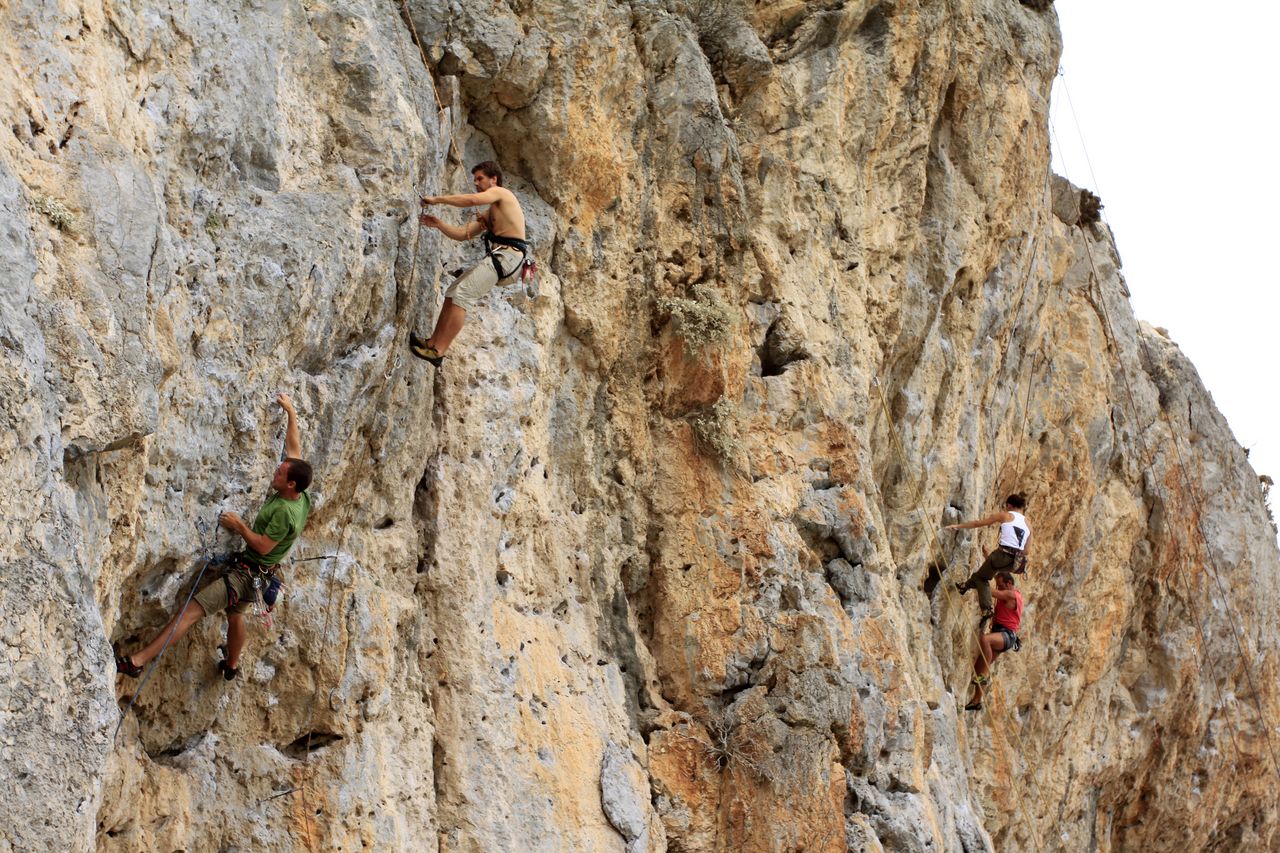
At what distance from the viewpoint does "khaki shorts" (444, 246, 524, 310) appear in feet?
28.9

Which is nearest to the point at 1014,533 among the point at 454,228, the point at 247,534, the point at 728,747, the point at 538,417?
the point at 728,747

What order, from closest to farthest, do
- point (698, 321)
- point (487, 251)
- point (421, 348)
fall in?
point (421, 348) → point (487, 251) → point (698, 321)

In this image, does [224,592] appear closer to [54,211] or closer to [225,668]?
[225,668]

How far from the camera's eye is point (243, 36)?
783 centimetres

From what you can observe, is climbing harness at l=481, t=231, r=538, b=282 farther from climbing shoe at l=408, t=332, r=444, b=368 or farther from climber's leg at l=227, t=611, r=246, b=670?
climber's leg at l=227, t=611, r=246, b=670

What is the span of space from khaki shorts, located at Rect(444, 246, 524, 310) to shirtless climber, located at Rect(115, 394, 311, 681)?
1533 mm

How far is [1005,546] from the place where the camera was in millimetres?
13953

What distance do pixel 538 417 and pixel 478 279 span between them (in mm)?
A: 1389

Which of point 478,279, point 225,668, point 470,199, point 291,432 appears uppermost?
point 470,199

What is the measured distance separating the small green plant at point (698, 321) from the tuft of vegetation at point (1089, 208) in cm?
1171

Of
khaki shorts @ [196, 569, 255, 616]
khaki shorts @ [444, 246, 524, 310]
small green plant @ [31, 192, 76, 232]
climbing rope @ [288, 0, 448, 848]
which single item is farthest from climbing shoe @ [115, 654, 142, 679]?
khaki shorts @ [444, 246, 524, 310]

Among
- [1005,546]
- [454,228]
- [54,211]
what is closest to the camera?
[54,211]

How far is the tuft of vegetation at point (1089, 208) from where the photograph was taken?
828 inches

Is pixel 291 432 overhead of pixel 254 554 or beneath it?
overhead
